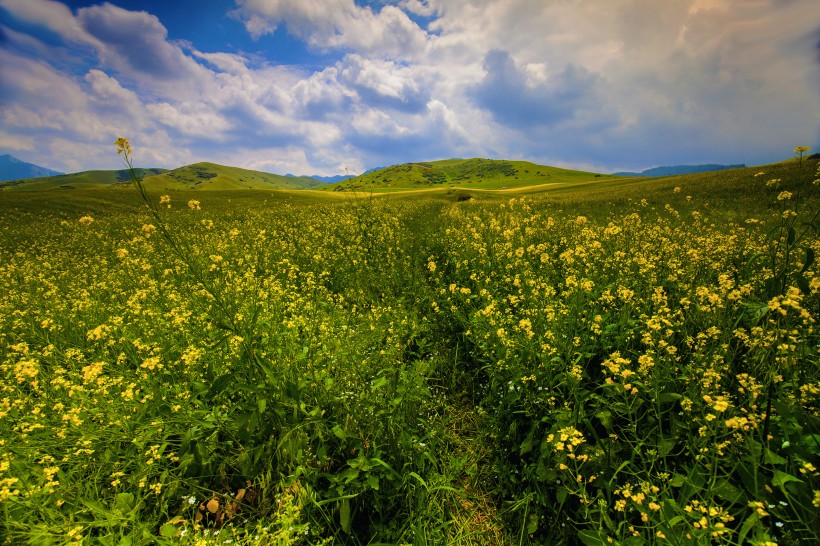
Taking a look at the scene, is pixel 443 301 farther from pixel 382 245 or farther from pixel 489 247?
pixel 382 245

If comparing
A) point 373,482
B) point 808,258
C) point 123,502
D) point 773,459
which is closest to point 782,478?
point 773,459

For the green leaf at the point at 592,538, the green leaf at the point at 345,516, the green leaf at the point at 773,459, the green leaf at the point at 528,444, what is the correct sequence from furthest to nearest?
the green leaf at the point at 528,444
the green leaf at the point at 345,516
the green leaf at the point at 592,538
the green leaf at the point at 773,459

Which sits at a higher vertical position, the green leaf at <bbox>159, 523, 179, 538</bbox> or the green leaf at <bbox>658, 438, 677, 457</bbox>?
the green leaf at <bbox>658, 438, 677, 457</bbox>

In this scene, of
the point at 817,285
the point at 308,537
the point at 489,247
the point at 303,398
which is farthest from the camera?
the point at 489,247

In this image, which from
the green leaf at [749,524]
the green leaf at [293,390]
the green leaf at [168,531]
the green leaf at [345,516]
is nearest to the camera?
the green leaf at [749,524]

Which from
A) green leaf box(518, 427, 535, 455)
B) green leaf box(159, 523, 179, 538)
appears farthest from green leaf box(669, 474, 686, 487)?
green leaf box(159, 523, 179, 538)

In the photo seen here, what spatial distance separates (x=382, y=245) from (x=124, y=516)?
8.55m

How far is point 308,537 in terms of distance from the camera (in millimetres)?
2959

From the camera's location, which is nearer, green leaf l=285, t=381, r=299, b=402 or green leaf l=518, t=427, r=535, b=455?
green leaf l=285, t=381, r=299, b=402

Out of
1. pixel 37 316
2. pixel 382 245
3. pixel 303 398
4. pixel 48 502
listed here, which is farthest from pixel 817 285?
pixel 37 316

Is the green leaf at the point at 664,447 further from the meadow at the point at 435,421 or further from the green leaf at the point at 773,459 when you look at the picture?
the green leaf at the point at 773,459

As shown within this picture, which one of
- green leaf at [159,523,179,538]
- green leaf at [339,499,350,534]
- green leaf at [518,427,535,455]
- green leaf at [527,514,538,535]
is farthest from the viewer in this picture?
green leaf at [518,427,535,455]

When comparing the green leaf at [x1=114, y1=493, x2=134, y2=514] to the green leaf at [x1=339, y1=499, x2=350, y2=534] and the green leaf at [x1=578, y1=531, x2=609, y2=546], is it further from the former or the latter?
the green leaf at [x1=578, y1=531, x2=609, y2=546]

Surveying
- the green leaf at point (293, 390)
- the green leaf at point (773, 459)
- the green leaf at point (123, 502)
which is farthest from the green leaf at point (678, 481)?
the green leaf at point (123, 502)
